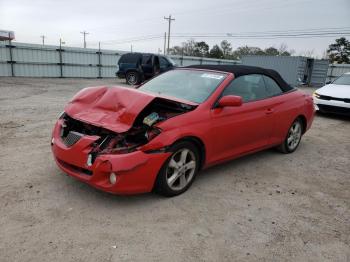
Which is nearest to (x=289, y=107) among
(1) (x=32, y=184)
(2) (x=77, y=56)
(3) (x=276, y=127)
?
(3) (x=276, y=127)

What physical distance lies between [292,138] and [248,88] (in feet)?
5.31

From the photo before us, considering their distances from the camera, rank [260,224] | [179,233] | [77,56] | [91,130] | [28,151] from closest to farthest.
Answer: [179,233] < [260,224] < [91,130] < [28,151] < [77,56]

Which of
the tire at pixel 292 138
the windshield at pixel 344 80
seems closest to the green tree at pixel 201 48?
the windshield at pixel 344 80

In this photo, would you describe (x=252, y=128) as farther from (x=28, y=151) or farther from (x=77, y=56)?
(x=77, y=56)

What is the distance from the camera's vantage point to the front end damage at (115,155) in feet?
10.8

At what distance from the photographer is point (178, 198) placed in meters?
3.81

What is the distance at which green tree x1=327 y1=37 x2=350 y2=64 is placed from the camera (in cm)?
4999

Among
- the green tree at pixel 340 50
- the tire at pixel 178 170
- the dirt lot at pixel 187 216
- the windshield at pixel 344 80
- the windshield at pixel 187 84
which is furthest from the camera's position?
the green tree at pixel 340 50

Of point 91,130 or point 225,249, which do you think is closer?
point 225,249

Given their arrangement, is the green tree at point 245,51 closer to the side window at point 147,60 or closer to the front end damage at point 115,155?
the side window at point 147,60

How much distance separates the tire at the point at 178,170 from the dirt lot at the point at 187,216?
13cm

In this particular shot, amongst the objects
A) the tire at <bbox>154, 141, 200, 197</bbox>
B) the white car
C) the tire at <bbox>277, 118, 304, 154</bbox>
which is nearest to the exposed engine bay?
the tire at <bbox>154, 141, 200, 197</bbox>

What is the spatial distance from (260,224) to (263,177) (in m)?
Result: 1.39

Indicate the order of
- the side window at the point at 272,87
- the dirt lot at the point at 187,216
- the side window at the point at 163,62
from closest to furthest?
1. the dirt lot at the point at 187,216
2. the side window at the point at 272,87
3. the side window at the point at 163,62
